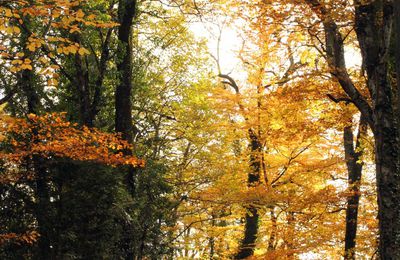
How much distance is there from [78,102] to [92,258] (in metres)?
4.94

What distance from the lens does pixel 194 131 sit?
1877 cm

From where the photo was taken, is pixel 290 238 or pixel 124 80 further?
pixel 290 238

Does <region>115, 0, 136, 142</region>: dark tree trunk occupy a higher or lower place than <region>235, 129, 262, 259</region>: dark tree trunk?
higher

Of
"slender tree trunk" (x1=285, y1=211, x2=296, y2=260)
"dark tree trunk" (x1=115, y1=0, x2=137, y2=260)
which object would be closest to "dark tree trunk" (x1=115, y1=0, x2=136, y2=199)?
"dark tree trunk" (x1=115, y1=0, x2=137, y2=260)

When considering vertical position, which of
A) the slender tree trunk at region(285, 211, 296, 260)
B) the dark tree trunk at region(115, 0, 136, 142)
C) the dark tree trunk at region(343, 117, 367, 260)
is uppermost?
the dark tree trunk at region(115, 0, 136, 142)

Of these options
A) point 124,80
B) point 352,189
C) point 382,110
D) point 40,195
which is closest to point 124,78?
point 124,80

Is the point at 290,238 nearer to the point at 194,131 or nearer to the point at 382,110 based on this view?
the point at 194,131

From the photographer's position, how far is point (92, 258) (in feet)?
36.7

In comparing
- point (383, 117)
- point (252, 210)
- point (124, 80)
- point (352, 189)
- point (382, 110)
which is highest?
point (124, 80)

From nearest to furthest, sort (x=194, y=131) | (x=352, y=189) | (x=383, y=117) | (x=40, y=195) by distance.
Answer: (x=383, y=117), (x=40, y=195), (x=352, y=189), (x=194, y=131)

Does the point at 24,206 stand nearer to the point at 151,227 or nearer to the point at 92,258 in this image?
the point at 92,258

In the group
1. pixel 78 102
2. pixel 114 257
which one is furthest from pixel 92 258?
pixel 78 102

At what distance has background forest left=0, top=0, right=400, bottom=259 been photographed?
7.79 metres

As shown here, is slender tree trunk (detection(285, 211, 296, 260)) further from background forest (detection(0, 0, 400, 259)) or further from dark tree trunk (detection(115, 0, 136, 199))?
dark tree trunk (detection(115, 0, 136, 199))
